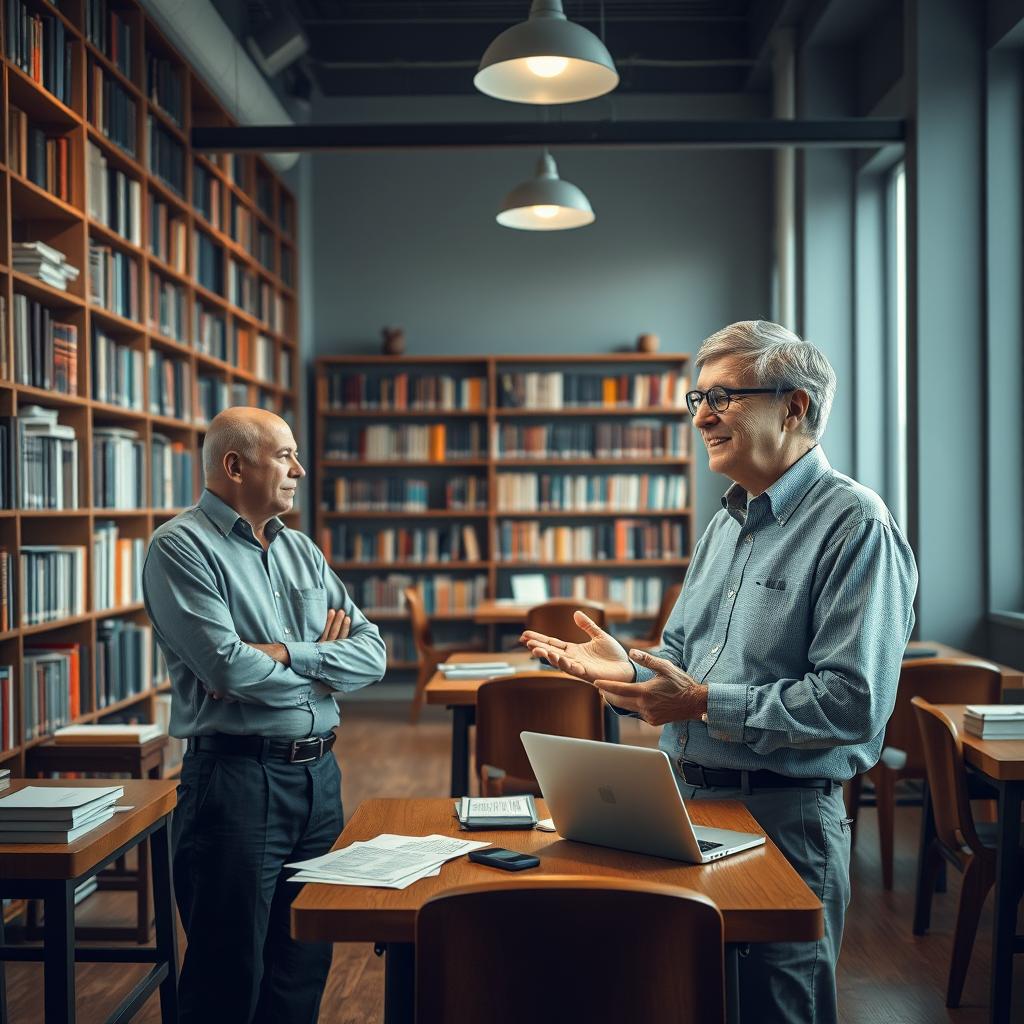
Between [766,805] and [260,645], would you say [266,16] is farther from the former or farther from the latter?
[766,805]

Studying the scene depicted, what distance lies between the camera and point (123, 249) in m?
5.11

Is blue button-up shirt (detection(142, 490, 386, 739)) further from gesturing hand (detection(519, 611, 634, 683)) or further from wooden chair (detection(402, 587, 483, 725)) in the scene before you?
wooden chair (detection(402, 587, 483, 725))

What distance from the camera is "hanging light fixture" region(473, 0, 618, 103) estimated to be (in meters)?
4.04

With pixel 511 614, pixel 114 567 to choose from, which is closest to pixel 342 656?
pixel 114 567

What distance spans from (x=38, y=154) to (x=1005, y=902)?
13.4 feet

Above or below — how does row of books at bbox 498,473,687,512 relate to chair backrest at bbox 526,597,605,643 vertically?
above

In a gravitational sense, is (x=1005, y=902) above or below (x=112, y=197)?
below

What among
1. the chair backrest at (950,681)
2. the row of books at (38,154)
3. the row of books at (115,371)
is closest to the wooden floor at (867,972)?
the chair backrest at (950,681)

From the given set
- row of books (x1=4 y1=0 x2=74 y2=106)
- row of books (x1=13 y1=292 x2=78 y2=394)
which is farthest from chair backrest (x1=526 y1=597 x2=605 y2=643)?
row of books (x1=4 y1=0 x2=74 y2=106)

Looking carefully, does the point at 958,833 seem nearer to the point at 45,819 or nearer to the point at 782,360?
the point at 782,360

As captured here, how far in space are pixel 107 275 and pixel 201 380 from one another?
154cm

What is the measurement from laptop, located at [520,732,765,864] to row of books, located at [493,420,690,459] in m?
6.44

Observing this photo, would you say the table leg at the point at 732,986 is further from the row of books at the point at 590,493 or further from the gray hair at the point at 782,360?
the row of books at the point at 590,493

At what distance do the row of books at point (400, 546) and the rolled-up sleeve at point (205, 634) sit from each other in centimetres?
579
